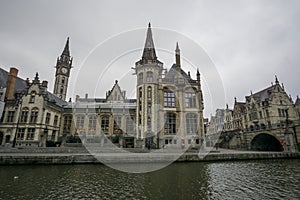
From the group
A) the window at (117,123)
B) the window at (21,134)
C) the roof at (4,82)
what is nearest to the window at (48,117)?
the window at (21,134)

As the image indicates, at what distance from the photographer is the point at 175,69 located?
129 ft

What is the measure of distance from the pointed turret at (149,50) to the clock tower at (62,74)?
136 ft

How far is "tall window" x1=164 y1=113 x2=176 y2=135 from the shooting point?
35.0m

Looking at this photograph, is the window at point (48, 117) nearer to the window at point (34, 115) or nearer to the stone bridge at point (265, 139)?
the window at point (34, 115)

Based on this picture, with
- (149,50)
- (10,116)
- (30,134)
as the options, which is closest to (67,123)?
(30,134)

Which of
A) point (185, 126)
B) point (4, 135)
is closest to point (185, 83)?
point (185, 126)

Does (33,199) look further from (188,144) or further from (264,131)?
(264,131)

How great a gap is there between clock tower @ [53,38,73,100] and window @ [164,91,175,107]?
158ft

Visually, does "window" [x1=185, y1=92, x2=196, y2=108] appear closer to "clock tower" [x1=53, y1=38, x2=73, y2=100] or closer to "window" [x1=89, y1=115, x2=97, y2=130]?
"window" [x1=89, y1=115, x2=97, y2=130]

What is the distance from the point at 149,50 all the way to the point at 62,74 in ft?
144

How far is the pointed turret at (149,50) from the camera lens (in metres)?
39.0

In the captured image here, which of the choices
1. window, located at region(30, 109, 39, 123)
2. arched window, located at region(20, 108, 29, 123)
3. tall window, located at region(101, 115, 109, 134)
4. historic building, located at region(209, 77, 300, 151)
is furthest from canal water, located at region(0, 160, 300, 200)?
tall window, located at region(101, 115, 109, 134)

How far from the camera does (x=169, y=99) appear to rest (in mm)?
37062

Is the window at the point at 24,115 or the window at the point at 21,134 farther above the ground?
the window at the point at 24,115
